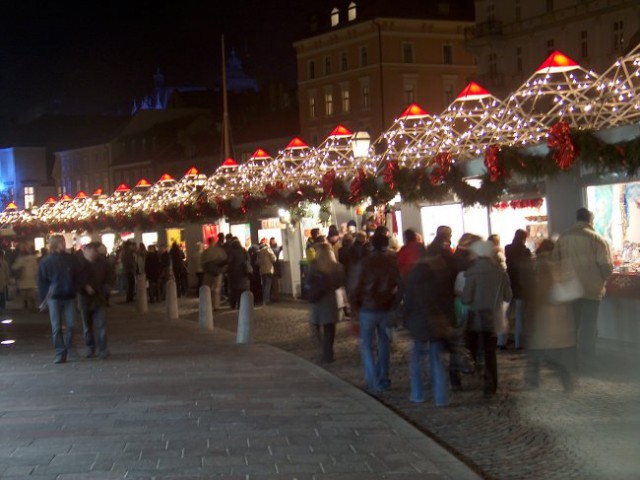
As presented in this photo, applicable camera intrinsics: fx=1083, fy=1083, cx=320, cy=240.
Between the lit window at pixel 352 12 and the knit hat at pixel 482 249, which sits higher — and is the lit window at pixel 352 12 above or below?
above

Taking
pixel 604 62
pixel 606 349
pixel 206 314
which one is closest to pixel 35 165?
pixel 604 62

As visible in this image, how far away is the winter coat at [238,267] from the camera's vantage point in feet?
86.8

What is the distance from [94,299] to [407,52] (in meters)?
60.9

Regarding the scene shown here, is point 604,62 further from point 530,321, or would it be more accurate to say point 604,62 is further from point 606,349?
point 530,321

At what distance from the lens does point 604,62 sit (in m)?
57.2

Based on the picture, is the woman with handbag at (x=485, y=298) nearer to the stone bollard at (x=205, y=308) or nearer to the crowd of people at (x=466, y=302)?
the crowd of people at (x=466, y=302)

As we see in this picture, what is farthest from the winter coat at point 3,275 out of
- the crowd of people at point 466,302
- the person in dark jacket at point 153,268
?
the crowd of people at point 466,302

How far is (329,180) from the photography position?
81.3 feet

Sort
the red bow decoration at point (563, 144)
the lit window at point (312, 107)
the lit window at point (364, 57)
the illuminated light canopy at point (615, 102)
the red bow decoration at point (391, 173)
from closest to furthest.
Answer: the red bow decoration at point (563, 144) → the illuminated light canopy at point (615, 102) → the red bow decoration at point (391, 173) → the lit window at point (364, 57) → the lit window at point (312, 107)

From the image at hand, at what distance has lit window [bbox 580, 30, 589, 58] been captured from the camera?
190 ft

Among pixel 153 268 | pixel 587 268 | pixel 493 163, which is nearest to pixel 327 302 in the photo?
pixel 493 163

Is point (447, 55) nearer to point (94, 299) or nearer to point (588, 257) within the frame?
point (94, 299)

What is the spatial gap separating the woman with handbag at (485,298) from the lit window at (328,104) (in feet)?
221

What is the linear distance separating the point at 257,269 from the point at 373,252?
59.4ft
